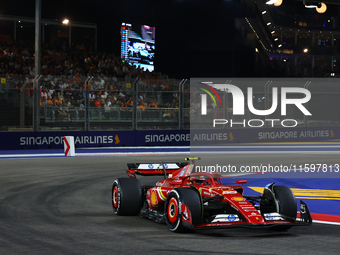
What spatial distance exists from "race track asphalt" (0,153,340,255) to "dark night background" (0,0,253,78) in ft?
87.6

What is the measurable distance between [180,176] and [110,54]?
28.2 meters

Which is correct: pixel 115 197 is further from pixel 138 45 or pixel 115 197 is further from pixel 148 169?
pixel 138 45

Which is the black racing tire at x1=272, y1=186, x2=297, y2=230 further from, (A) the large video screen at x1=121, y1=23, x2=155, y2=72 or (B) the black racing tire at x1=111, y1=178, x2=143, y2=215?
(A) the large video screen at x1=121, y1=23, x2=155, y2=72

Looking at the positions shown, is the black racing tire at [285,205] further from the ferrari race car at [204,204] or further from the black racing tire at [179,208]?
the black racing tire at [179,208]

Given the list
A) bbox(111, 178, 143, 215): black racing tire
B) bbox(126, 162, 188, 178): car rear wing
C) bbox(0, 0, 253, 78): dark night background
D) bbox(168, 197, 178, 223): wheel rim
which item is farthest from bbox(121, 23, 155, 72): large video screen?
bbox(168, 197, 178, 223): wheel rim

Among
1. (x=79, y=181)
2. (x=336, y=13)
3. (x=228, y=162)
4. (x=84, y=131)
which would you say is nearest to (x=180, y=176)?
(x=79, y=181)

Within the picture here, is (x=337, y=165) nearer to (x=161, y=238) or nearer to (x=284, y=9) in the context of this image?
(x=161, y=238)

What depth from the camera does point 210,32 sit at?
39469 millimetres

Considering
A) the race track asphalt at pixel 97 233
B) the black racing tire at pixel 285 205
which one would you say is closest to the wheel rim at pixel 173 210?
the race track asphalt at pixel 97 233

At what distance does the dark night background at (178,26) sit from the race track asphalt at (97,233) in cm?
2669

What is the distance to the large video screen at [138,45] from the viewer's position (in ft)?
120

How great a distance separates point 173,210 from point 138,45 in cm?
3109

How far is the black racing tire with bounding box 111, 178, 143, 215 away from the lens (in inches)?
316

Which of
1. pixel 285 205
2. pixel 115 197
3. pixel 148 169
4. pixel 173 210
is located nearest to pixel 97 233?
pixel 173 210
